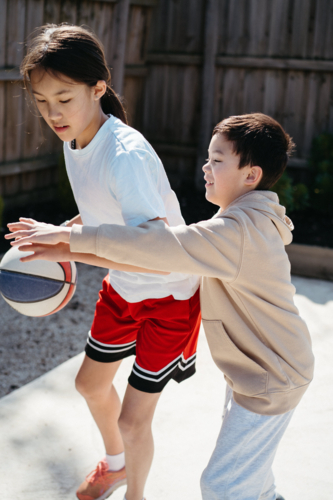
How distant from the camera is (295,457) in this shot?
8.24 feet

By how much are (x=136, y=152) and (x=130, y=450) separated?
1102mm

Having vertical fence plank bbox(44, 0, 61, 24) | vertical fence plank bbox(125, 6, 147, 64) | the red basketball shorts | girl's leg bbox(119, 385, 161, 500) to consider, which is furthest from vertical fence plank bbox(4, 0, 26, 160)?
girl's leg bbox(119, 385, 161, 500)

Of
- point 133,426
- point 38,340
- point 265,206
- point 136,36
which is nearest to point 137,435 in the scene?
point 133,426

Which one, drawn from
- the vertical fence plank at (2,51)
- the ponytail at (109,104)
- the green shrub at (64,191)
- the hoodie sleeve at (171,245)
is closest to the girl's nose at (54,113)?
the ponytail at (109,104)

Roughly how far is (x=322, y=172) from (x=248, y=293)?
512 centimetres

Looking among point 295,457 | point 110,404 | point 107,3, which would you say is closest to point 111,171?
point 110,404

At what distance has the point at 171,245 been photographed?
153 centimetres

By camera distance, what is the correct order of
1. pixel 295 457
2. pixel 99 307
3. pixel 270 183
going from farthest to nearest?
pixel 295 457, pixel 99 307, pixel 270 183

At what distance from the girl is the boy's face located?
0.20m

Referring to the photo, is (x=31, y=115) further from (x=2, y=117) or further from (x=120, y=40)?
(x=120, y=40)

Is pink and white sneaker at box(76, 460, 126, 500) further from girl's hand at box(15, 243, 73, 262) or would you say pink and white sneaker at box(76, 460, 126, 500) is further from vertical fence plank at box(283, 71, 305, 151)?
vertical fence plank at box(283, 71, 305, 151)

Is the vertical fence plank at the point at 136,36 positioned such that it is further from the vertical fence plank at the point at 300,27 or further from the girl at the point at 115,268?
the girl at the point at 115,268

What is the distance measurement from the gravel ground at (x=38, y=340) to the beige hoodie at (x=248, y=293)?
1.87 metres

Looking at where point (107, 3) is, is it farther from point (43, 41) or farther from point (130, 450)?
point (130, 450)
